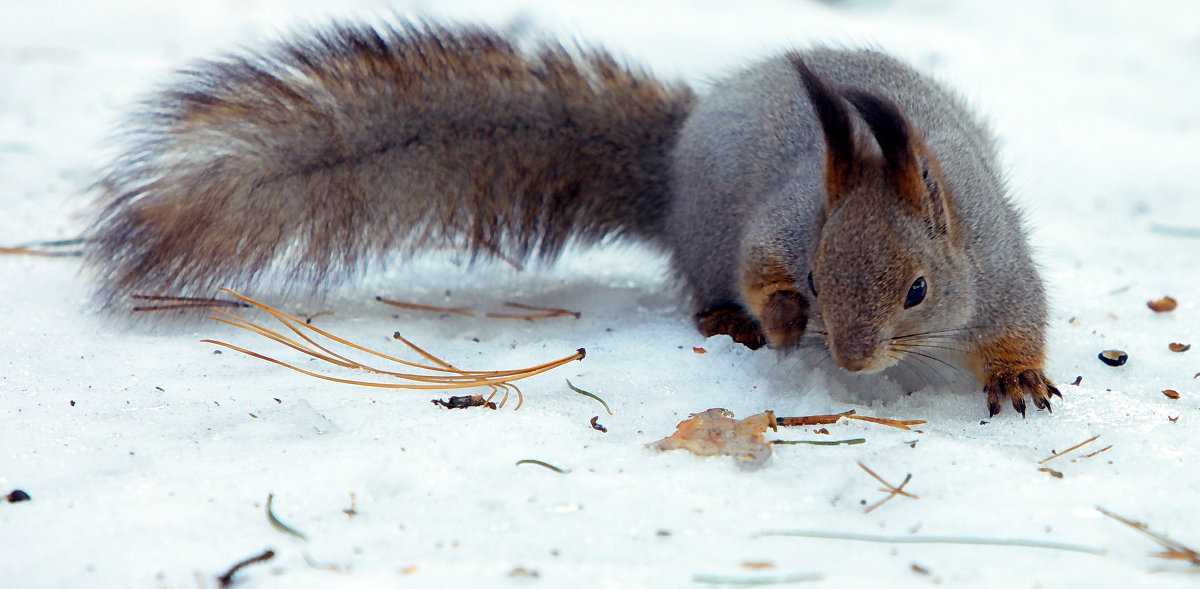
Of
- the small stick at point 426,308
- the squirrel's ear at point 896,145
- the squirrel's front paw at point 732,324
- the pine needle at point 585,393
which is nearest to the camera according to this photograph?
the squirrel's ear at point 896,145

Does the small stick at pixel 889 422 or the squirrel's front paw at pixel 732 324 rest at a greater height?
the small stick at pixel 889 422

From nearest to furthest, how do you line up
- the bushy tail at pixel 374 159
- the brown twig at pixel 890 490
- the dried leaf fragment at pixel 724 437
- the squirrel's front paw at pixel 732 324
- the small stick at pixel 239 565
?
the small stick at pixel 239 565 < the brown twig at pixel 890 490 < the dried leaf fragment at pixel 724 437 < the bushy tail at pixel 374 159 < the squirrel's front paw at pixel 732 324

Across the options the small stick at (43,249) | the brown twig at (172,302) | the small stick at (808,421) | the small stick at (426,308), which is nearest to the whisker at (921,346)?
the small stick at (808,421)

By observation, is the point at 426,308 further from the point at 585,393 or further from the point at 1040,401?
the point at 1040,401

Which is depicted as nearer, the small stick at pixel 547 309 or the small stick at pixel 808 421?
the small stick at pixel 808 421

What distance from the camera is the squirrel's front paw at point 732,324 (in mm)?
2242

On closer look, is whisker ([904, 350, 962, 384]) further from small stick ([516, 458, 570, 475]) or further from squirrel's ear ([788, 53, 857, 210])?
small stick ([516, 458, 570, 475])

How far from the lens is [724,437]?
154 cm

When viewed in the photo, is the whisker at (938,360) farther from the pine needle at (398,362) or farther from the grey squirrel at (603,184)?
the pine needle at (398,362)

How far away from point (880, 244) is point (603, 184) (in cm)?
93

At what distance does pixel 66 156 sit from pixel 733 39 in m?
2.97

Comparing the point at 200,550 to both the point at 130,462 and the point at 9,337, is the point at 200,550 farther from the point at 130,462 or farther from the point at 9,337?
the point at 9,337

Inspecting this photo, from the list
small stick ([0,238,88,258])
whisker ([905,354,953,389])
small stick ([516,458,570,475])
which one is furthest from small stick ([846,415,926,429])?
small stick ([0,238,88,258])

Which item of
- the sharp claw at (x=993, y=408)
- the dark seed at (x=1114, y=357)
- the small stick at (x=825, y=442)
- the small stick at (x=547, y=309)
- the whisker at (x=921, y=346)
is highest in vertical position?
the small stick at (x=825, y=442)
